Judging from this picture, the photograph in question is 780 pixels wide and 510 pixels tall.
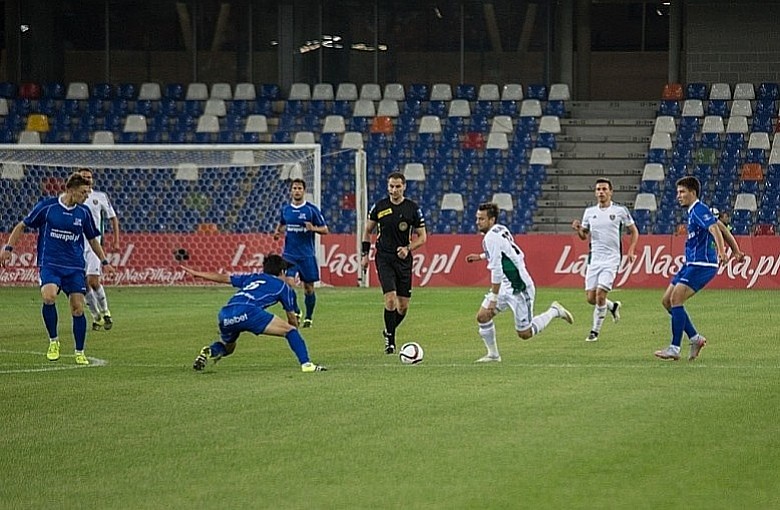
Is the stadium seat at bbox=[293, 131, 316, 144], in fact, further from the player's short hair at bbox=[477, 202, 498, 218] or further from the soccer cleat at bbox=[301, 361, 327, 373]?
the soccer cleat at bbox=[301, 361, 327, 373]

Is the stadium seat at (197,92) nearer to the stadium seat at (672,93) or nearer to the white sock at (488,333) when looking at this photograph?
the stadium seat at (672,93)

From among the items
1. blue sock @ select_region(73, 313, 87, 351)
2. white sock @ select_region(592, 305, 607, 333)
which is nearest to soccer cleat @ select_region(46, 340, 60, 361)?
blue sock @ select_region(73, 313, 87, 351)

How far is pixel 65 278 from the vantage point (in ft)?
48.9

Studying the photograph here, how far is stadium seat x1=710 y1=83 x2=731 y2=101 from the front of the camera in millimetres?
35938

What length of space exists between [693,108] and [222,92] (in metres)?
12.1

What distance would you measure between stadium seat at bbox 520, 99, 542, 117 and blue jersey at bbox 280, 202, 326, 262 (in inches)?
632

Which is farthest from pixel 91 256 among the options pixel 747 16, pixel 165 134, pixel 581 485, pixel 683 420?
pixel 747 16

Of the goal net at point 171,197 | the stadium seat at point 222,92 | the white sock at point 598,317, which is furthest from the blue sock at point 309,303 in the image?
the stadium seat at point 222,92

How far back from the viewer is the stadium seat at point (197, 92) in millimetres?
37156

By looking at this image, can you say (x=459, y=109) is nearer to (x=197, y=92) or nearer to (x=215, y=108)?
(x=215, y=108)

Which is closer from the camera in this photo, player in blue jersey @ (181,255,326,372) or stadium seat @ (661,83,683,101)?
player in blue jersey @ (181,255,326,372)

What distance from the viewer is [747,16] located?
36.8 metres

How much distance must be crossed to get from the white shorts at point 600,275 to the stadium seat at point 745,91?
18.7 metres

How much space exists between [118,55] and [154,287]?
448 inches
